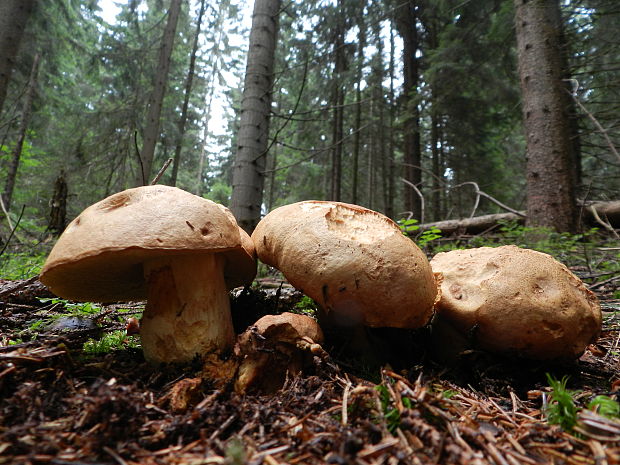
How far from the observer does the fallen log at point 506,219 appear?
5.26m

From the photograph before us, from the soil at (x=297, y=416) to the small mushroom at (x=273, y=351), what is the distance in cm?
7

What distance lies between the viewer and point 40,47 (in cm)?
1014

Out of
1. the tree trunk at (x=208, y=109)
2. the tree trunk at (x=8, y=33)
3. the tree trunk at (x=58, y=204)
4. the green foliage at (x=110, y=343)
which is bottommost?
the green foliage at (x=110, y=343)

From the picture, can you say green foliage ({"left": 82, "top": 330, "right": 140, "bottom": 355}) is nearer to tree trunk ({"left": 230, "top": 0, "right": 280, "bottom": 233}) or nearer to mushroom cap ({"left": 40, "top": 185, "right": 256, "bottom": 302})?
mushroom cap ({"left": 40, "top": 185, "right": 256, "bottom": 302})

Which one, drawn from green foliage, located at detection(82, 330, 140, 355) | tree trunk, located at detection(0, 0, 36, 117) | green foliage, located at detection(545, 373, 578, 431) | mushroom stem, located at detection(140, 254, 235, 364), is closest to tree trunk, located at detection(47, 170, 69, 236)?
tree trunk, located at detection(0, 0, 36, 117)

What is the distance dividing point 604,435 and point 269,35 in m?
4.64

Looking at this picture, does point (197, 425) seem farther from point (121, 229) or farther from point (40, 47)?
point (40, 47)

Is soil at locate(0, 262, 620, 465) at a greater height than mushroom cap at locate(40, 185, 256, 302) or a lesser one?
lesser

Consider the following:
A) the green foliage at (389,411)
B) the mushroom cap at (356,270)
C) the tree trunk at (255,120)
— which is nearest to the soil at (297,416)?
the green foliage at (389,411)

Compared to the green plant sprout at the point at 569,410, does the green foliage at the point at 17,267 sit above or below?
above

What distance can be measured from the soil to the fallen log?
383 cm

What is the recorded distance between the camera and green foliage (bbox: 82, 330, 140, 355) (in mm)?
1783

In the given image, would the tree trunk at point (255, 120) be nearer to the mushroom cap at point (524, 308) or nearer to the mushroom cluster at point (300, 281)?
the mushroom cluster at point (300, 281)

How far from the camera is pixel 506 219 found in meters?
6.06
